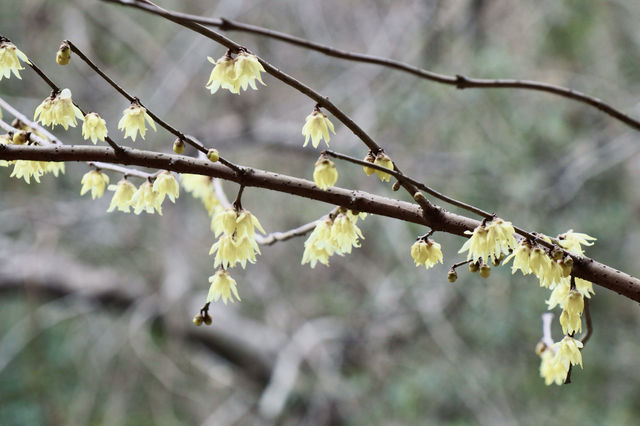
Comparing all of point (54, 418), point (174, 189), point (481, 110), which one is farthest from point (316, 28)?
point (174, 189)

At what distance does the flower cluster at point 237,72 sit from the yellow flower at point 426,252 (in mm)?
256

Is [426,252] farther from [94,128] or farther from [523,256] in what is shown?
[94,128]

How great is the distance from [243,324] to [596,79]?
212 centimetres

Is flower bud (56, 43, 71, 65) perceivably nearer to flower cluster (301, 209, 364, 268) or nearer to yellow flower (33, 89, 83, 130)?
yellow flower (33, 89, 83, 130)

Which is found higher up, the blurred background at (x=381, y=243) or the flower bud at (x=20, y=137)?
the blurred background at (x=381, y=243)

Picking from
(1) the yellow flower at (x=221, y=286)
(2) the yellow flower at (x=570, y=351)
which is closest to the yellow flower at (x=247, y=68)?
(1) the yellow flower at (x=221, y=286)

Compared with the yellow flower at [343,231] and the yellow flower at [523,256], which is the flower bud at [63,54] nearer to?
the yellow flower at [343,231]

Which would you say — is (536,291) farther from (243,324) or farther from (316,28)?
(316,28)

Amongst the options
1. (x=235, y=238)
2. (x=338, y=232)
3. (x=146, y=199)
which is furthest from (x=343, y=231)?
(x=146, y=199)

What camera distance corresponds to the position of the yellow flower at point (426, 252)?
0.66 metres

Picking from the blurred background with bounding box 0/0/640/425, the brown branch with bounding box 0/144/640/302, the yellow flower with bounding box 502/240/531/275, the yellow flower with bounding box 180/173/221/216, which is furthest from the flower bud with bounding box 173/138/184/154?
the blurred background with bounding box 0/0/640/425

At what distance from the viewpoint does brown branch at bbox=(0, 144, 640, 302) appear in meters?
0.61

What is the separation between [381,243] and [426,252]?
2.64 meters

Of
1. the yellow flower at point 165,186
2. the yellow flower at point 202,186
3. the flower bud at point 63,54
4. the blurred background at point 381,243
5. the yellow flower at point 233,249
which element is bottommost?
the yellow flower at point 233,249
